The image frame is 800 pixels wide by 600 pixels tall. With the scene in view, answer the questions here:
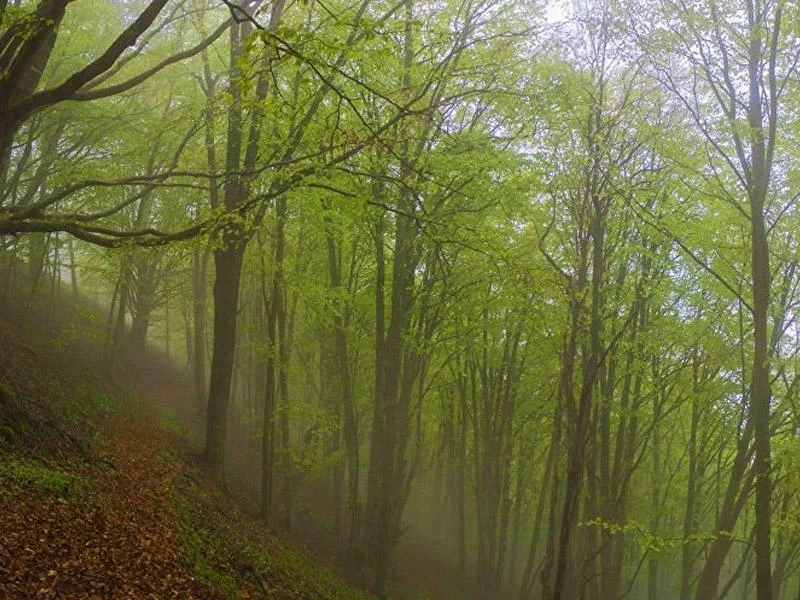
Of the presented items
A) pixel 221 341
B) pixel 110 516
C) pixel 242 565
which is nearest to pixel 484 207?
pixel 221 341

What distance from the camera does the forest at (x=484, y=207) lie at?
927cm

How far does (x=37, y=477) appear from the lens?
725cm

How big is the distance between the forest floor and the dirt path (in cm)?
2

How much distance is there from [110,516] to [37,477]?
96 centimetres

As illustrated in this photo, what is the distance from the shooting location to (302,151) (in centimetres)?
1195

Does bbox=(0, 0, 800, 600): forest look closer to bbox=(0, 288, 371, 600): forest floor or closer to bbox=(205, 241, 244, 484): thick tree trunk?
bbox=(205, 241, 244, 484): thick tree trunk

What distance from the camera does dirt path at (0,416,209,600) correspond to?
555cm

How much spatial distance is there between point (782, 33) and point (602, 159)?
3208mm

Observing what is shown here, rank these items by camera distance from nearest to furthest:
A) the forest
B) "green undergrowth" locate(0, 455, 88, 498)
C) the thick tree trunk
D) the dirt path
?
the dirt path < "green undergrowth" locate(0, 455, 88, 498) < the forest < the thick tree trunk

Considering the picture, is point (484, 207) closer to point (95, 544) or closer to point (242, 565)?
point (242, 565)

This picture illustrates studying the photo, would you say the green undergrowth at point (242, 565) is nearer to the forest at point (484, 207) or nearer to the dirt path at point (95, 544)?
the dirt path at point (95, 544)

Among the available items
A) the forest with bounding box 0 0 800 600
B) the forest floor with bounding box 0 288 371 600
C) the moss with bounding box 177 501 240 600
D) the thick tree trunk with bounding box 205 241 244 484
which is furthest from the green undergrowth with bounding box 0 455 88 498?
the thick tree trunk with bounding box 205 241 244 484

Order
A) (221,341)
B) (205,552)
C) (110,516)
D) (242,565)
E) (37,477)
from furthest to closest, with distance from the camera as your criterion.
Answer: (221,341), (242,565), (205,552), (110,516), (37,477)

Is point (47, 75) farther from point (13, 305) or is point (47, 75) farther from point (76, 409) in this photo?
point (13, 305)
